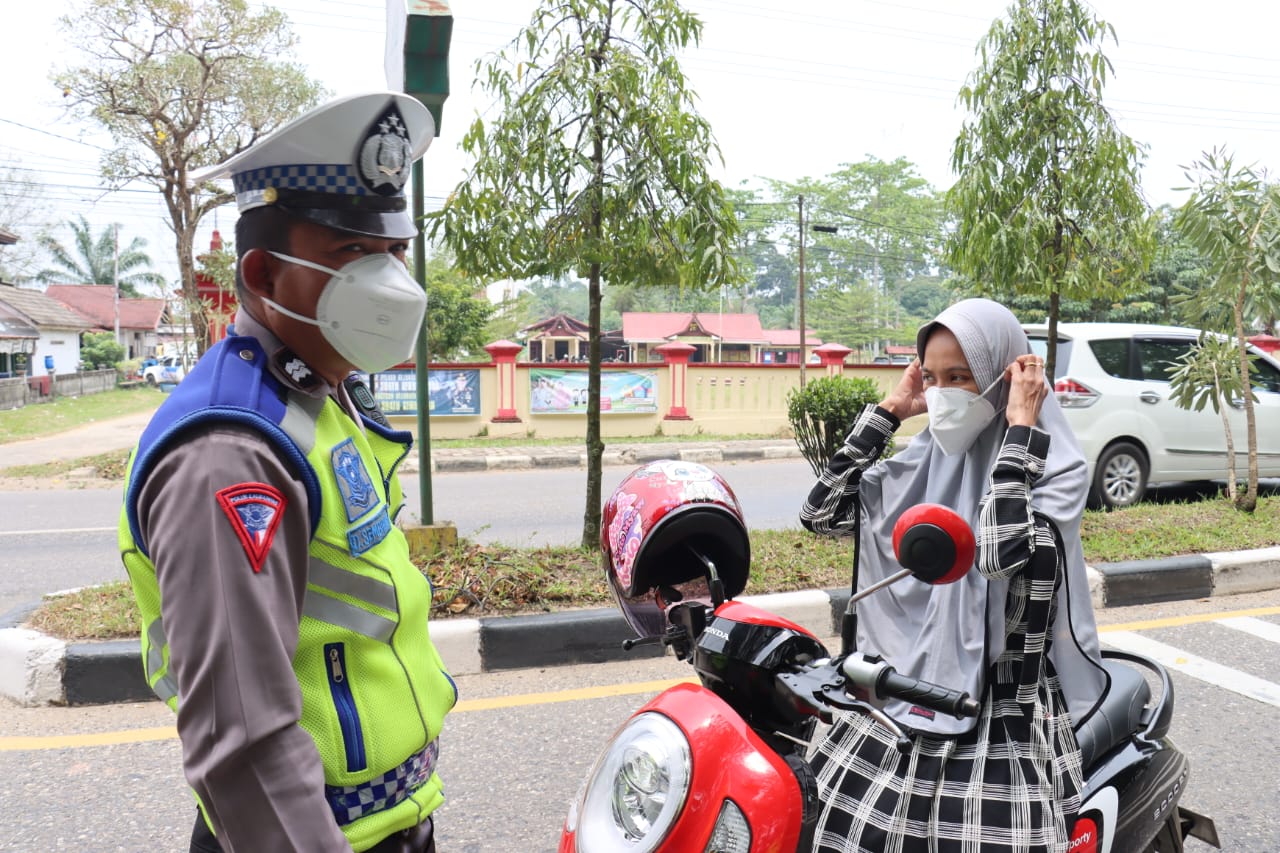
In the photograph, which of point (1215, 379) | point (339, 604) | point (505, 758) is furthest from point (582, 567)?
point (1215, 379)

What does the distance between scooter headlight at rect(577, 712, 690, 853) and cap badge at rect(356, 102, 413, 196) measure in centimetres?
82

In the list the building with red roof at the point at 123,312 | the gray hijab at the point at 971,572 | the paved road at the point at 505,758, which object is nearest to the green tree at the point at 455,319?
the paved road at the point at 505,758

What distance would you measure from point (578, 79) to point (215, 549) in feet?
14.5

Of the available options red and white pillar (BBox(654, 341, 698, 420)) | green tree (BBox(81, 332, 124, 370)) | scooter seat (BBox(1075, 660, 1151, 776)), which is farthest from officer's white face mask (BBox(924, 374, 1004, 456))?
green tree (BBox(81, 332, 124, 370))

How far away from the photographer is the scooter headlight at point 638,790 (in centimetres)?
125

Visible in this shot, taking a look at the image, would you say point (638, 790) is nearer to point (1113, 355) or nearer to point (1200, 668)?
point (1200, 668)

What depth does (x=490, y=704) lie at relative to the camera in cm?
381

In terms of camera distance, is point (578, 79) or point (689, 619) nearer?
point (689, 619)

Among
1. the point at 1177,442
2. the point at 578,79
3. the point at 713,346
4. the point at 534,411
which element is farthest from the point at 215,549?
the point at 713,346

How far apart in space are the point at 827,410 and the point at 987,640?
4.33 m

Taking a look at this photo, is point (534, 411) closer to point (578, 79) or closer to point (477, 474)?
point (477, 474)

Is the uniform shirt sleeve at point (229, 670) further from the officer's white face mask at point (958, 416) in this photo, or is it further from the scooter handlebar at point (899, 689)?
the officer's white face mask at point (958, 416)

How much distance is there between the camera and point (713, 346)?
56406 millimetres

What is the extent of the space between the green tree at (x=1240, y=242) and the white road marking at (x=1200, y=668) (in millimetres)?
3018
